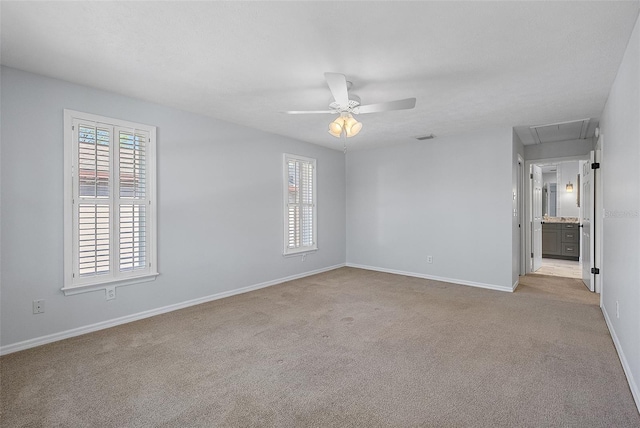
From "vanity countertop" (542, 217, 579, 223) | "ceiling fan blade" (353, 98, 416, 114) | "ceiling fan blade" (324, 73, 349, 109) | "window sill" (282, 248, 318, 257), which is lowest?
"window sill" (282, 248, 318, 257)

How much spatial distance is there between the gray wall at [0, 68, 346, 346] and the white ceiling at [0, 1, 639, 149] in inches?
12.9

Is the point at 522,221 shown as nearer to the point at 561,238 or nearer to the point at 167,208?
the point at 561,238

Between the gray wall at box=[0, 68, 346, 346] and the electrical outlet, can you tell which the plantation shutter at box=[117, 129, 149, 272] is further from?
the electrical outlet

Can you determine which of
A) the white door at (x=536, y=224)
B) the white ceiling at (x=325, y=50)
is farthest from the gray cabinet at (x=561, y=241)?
the white ceiling at (x=325, y=50)

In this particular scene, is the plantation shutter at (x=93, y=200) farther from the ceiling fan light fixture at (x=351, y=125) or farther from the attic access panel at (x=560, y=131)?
the attic access panel at (x=560, y=131)

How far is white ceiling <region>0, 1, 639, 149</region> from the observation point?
1961 millimetres

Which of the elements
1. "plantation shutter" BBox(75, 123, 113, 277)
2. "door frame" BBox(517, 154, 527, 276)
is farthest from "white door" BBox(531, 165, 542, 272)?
"plantation shutter" BBox(75, 123, 113, 277)

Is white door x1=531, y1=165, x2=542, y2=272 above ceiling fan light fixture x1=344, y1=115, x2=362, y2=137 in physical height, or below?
below

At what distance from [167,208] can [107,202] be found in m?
0.64

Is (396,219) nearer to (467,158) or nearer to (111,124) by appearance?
(467,158)

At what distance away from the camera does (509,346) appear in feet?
9.18

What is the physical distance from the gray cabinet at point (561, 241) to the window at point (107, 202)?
28.3 ft

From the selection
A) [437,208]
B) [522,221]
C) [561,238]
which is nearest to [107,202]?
[437,208]

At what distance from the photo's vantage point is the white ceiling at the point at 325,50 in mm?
1961
